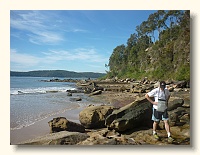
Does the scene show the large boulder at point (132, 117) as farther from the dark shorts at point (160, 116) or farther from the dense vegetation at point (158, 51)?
the dense vegetation at point (158, 51)

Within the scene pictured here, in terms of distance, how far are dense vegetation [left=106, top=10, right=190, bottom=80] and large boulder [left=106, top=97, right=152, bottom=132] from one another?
43.2 inches

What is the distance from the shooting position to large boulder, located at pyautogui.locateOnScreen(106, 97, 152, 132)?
4.61 metres

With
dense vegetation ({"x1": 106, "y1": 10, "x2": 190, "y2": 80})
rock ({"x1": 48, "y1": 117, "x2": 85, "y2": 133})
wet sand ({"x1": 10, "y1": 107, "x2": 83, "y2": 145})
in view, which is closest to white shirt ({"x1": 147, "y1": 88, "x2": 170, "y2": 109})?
dense vegetation ({"x1": 106, "y1": 10, "x2": 190, "y2": 80})

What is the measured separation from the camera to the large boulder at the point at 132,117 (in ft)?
15.1

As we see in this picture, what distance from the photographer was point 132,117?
4668 mm

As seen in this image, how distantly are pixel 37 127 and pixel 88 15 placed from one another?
2.64 metres

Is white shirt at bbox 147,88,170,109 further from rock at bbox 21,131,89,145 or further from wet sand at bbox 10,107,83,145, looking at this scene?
wet sand at bbox 10,107,83,145

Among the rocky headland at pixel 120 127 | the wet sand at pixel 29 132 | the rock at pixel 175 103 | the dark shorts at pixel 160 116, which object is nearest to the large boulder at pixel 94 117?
the rocky headland at pixel 120 127

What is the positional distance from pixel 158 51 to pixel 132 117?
7.04 feet

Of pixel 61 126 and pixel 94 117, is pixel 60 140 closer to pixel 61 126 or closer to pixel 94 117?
pixel 61 126

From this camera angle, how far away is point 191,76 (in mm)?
4398

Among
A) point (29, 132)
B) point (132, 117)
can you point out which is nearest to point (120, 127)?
point (132, 117)
